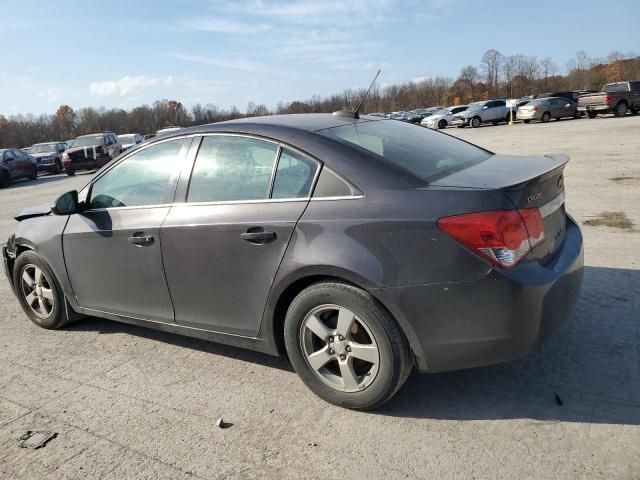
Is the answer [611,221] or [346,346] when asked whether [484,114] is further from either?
[346,346]

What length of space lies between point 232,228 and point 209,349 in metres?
1.24

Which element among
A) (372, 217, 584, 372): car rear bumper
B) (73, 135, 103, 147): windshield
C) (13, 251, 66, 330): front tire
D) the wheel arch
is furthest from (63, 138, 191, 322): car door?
(73, 135, 103, 147): windshield

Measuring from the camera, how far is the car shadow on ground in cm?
280

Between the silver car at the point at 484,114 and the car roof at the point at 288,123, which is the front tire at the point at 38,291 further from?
the silver car at the point at 484,114

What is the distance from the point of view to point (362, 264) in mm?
2750

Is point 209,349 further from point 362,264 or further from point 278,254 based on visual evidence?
point 362,264

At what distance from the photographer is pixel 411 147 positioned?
11.1ft

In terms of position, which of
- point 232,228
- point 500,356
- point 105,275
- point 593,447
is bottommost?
point 593,447

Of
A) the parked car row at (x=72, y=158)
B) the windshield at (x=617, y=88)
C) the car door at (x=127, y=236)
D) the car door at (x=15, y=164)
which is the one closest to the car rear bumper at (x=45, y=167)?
the parked car row at (x=72, y=158)

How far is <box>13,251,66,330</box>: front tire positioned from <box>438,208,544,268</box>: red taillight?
347 centimetres

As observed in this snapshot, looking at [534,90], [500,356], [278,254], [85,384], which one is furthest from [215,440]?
[534,90]

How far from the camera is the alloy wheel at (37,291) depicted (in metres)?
4.59

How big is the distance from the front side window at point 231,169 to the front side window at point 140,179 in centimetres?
27

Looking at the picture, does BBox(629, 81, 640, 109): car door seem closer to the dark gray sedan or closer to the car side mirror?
the dark gray sedan
